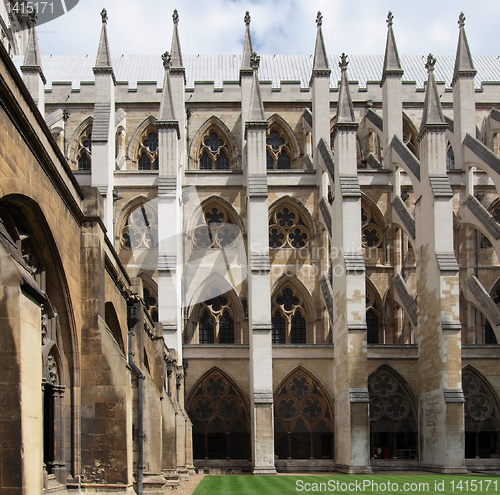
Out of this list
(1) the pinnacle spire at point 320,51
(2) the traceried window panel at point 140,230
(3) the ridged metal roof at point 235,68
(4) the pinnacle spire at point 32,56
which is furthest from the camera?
(3) the ridged metal roof at point 235,68

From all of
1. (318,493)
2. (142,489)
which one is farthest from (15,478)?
(318,493)

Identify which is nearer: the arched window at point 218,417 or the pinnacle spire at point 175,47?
the arched window at point 218,417

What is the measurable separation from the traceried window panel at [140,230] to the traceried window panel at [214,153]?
5.60m

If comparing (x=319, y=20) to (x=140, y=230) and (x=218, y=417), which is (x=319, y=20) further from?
(x=218, y=417)

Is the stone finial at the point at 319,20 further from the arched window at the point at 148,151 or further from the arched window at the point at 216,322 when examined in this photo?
the arched window at the point at 216,322

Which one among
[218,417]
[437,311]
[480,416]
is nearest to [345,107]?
[437,311]

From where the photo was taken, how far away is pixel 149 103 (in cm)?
3538

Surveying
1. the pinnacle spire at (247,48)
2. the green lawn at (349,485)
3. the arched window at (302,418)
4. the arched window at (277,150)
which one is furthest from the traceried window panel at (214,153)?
the green lawn at (349,485)

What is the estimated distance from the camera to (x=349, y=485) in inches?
803

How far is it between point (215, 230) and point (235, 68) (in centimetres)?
1279

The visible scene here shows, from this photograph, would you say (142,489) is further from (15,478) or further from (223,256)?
(223,256)

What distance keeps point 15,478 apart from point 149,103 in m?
30.0

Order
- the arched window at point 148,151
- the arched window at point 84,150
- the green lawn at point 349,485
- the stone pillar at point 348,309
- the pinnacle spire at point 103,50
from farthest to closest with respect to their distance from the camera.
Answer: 1. the arched window at point 84,150
2. the arched window at point 148,151
3. the pinnacle spire at point 103,50
4. the stone pillar at point 348,309
5. the green lawn at point 349,485

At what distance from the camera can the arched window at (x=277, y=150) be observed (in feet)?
118
